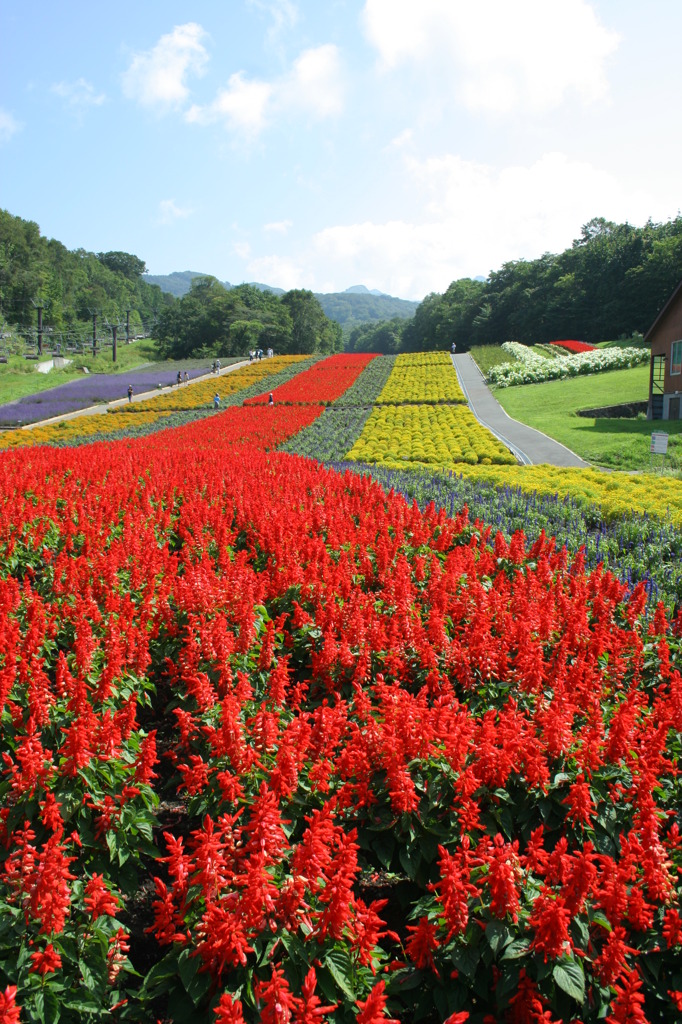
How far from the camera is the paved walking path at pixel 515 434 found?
20.9 metres

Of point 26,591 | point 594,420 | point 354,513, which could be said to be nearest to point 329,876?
point 26,591

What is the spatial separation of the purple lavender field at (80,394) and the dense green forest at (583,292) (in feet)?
117

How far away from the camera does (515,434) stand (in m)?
26.0

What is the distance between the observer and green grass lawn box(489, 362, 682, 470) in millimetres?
21094

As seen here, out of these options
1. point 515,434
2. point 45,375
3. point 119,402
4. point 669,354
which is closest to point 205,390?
point 119,402

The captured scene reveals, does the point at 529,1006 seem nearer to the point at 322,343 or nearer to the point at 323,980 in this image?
the point at 323,980

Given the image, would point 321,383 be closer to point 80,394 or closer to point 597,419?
point 80,394

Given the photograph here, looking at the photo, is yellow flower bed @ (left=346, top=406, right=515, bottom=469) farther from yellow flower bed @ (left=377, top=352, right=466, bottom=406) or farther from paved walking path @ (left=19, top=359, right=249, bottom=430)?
paved walking path @ (left=19, top=359, right=249, bottom=430)

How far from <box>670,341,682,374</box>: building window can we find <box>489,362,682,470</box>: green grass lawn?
247cm

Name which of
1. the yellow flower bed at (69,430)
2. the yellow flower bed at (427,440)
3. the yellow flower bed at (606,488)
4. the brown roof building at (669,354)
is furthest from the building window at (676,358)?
the yellow flower bed at (69,430)

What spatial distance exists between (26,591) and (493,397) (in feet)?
115

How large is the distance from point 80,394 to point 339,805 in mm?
46047

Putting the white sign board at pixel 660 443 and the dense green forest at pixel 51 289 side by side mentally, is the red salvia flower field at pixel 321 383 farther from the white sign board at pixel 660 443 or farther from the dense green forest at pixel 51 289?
the dense green forest at pixel 51 289

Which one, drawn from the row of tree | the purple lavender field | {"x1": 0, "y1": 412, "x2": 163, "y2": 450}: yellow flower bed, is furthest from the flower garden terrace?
the row of tree
